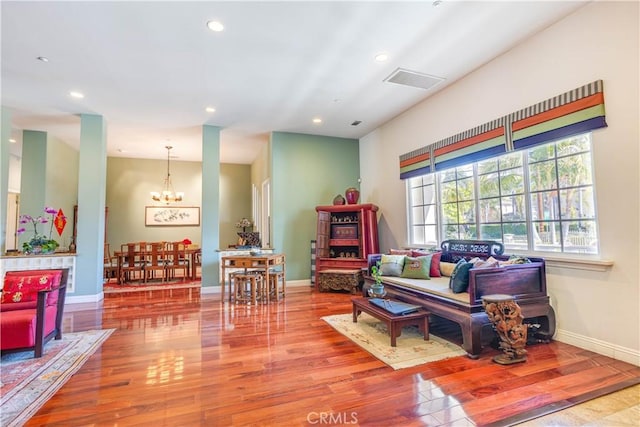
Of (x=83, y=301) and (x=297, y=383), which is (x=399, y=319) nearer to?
(x=297, y=383)

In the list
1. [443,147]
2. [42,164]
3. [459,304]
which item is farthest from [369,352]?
[42,164]

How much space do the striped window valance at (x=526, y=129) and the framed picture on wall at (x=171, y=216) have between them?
6.91 metres

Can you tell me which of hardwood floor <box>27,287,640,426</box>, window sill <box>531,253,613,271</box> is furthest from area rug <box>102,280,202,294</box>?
window sill <box>531,253,613,271</box>

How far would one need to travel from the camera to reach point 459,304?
3.00 metres

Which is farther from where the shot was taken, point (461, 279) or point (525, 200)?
point (525, 200)

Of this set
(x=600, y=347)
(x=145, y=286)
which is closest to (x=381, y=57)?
(x=600, y=347)

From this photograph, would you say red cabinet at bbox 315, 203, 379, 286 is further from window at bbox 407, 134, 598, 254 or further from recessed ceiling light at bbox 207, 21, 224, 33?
recessed ceiling light at bbox 207, 21, 224, 33

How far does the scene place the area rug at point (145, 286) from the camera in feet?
20.2

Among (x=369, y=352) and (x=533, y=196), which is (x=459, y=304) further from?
(x=533, y=196)

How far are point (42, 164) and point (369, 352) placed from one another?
7273 millimetres

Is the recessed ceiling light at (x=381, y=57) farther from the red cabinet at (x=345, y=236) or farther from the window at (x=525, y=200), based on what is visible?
the red cabinet at (x=345, y=236)

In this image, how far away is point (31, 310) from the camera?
301cm

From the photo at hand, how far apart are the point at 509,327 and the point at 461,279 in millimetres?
664

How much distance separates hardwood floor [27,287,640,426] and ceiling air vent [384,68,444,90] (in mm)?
3263
